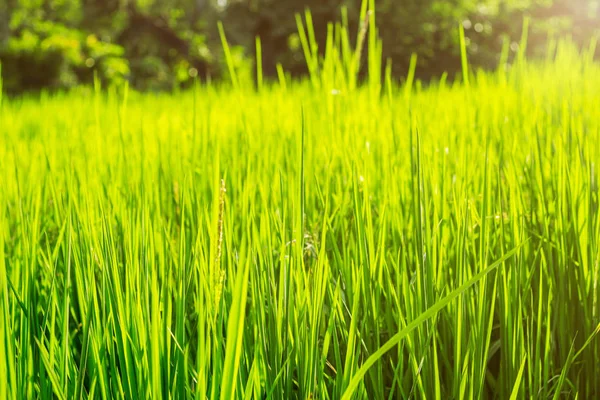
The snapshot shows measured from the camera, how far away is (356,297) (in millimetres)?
542

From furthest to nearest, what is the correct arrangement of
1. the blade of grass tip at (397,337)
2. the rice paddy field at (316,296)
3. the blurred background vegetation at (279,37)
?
the blurred background vegetation at (279,37)
the rice paddy field at (316,296)
the blade of grass tip at (397,337)

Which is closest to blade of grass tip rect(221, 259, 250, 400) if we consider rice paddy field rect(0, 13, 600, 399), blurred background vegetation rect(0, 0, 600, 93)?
rice paddy field rect(0, 13, 600, 399)

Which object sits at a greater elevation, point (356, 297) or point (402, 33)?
point (402, 33)

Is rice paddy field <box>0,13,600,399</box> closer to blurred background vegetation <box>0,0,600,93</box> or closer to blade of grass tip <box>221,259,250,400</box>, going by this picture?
blade of grass tip <box>221,259,250,400</box>

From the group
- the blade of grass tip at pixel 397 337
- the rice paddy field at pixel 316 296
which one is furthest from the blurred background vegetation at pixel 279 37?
the blade of grass tip at pixel 397 337

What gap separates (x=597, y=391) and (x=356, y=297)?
0.39 metres

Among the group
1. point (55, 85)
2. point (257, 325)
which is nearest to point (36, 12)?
point (55, 85)

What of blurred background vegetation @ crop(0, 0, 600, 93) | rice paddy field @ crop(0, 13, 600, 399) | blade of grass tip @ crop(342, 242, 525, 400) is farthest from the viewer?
blurred background vegetation @ crop(0, 0, 600, 93)

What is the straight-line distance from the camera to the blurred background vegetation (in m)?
7.29

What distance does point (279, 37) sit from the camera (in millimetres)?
7957

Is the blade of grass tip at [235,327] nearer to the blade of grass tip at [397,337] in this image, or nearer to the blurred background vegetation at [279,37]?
the blade of grass tip at [397,337]

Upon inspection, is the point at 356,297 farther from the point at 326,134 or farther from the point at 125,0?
the point at 125,0

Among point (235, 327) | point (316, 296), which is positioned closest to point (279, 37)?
point (316, 296)

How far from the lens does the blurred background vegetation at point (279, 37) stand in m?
7.29
